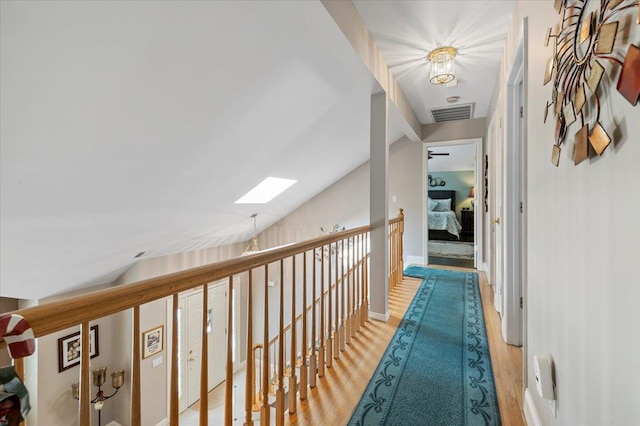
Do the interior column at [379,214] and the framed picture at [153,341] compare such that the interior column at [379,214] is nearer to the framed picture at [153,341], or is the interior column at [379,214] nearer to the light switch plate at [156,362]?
the framed picture at [153,341]

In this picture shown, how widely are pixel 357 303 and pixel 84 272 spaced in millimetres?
3390

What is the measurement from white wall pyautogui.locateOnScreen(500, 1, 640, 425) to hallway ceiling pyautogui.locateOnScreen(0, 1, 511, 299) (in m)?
1.37

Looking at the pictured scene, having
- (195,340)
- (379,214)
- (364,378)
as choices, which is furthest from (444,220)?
(364,378)

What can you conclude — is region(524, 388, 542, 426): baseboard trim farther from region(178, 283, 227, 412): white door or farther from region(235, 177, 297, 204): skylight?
region(178, 283, 227, 412): white door

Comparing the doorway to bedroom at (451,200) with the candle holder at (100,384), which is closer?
the candle holder at (100,384)

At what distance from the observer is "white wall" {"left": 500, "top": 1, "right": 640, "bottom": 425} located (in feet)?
2.12

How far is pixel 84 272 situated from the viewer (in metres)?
3.63

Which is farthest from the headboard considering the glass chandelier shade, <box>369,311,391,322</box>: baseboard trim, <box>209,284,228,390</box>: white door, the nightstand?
<box>369,311,391,322</box>: baseboard trim

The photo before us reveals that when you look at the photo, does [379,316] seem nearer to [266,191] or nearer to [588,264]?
[588,264]

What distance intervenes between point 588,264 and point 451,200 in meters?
8.42

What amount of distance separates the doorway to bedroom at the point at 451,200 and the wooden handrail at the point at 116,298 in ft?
18.5

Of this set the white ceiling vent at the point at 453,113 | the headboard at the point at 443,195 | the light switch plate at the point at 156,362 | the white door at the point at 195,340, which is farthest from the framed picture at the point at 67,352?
the headboard at the point at 443,195

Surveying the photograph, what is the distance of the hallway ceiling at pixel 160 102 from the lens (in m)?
1.55

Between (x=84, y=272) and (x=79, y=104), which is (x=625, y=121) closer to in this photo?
(x=79, y=104)
